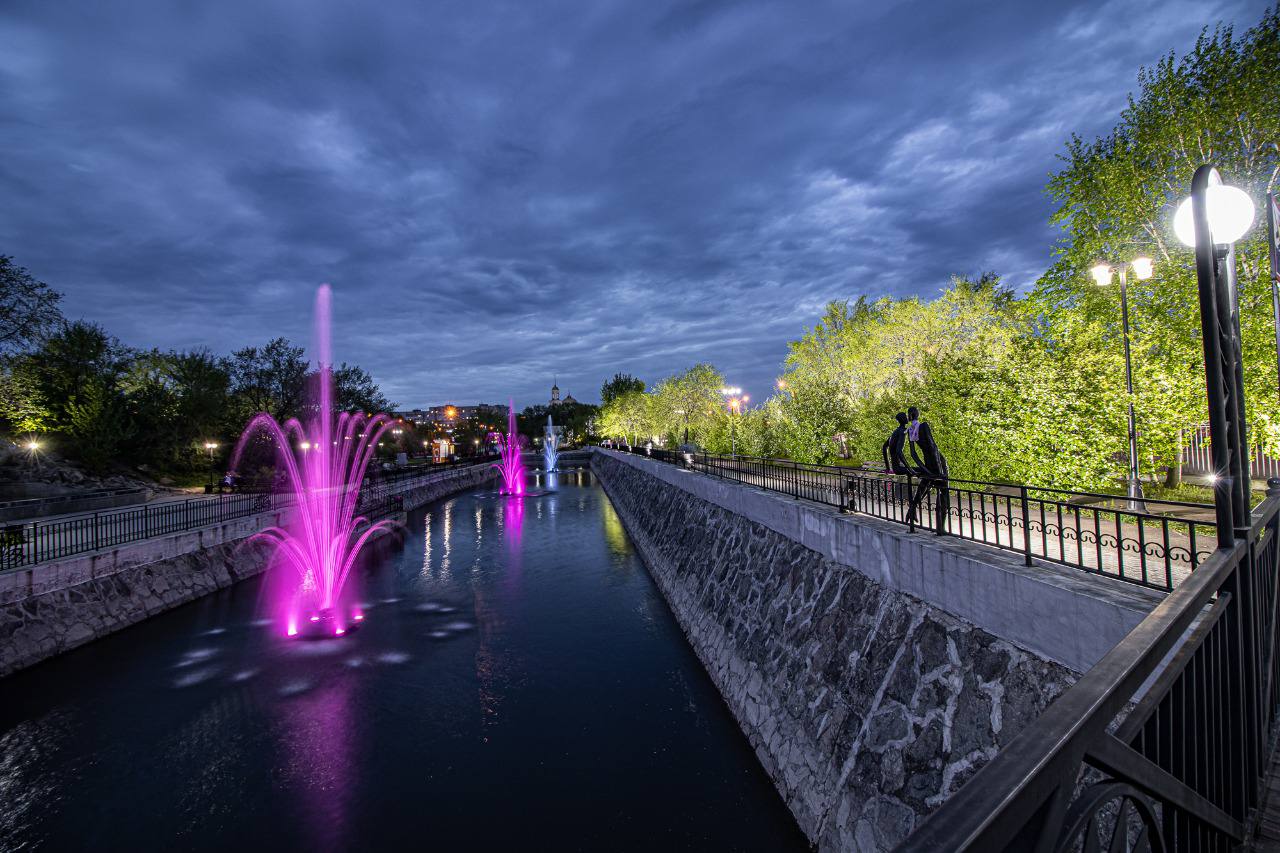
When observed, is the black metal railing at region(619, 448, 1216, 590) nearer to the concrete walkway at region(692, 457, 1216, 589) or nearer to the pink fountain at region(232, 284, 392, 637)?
the concrete walkway at region(692, 457, 1216, 589)

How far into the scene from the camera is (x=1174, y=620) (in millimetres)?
1867

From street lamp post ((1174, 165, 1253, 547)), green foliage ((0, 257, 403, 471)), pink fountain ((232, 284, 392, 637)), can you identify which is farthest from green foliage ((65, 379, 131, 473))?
street lamp post ((1174, 165, 1253, 547))

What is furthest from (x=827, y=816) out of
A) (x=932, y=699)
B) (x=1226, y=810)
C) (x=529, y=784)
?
(x=1226, y=810)

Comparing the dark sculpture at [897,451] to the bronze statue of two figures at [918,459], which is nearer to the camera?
the bronze statue of two figures at [918,459]

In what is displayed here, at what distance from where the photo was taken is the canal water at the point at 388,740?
8500mm

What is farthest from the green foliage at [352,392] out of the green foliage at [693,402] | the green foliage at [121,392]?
the green foliage at [693,402]

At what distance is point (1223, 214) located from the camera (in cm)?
352

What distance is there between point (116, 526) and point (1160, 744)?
996 inches

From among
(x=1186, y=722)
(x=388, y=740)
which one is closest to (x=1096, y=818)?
(x=1186, y=722)

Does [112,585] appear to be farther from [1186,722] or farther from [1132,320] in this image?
[1132,320]

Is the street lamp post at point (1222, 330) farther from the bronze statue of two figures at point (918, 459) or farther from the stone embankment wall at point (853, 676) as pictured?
the bronze statue of two figures at point (918, 459)

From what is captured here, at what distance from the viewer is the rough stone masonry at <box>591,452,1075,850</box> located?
6172 millimetres

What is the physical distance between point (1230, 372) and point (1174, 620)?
9.31 ft

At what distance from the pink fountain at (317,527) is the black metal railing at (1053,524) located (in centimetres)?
1567
